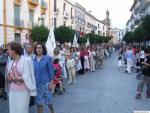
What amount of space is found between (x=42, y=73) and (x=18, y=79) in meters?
1.64

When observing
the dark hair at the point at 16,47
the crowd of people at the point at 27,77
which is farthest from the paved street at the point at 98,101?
the dark hair at the point at 16,47

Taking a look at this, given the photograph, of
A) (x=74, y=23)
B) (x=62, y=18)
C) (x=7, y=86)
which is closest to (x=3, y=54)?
(x=7, y=86)

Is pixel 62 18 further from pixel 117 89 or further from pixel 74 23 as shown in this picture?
pixel 117 89

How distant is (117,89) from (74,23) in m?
59.4

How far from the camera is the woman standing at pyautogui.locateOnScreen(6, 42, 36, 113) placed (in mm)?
6480

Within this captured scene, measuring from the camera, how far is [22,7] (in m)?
39.9

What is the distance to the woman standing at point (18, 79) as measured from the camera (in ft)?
21.3

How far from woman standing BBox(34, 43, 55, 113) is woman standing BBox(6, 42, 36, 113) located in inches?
60.8

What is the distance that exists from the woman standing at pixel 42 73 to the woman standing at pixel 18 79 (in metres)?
1.54

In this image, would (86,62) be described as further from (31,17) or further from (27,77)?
(31,17)

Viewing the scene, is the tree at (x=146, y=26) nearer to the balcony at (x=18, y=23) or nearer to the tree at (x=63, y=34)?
the tree at (x=63, y=34)

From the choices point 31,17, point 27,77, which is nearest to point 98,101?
point 27,77

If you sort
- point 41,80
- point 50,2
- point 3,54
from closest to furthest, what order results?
point 41,80, point 3,54, point 50,2

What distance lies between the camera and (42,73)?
811cm
